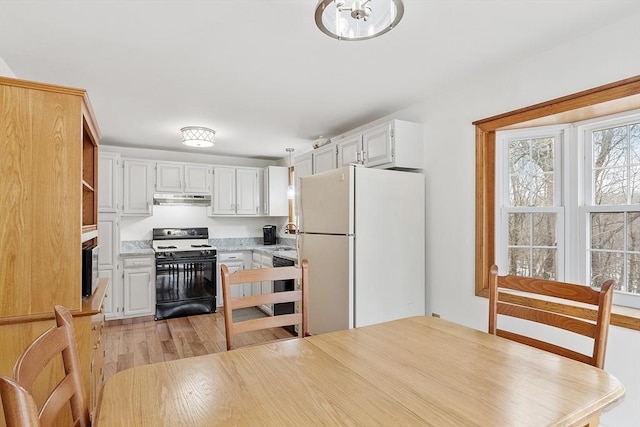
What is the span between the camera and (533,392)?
101cm

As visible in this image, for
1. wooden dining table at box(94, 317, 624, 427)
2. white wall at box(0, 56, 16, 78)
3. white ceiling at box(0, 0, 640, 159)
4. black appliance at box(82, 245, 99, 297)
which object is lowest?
wooden dining table at box(94, 317, 624, 427)

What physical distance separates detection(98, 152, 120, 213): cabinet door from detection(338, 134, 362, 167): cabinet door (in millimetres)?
2909

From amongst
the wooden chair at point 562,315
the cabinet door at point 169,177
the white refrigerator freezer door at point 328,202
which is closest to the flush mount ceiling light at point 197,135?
the cabinet door at point 169,177

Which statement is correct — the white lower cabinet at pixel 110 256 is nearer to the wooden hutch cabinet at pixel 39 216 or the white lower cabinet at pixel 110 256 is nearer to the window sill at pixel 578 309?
the wooden hutch cabinet at pixel 39 216

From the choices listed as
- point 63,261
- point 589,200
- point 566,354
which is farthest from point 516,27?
point 63,261

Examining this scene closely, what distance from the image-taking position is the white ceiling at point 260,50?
179cm

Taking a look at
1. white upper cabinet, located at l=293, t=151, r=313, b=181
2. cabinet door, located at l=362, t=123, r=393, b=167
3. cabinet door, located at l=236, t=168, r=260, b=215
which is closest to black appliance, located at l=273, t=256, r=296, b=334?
white upper cabinet, located at l=293, t=151, r=313, b=181

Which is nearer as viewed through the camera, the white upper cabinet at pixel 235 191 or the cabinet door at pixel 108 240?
the cabinet door at pixel 108 240

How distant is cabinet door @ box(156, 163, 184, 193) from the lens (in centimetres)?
489

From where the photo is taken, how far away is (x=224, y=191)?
5336 millimetres

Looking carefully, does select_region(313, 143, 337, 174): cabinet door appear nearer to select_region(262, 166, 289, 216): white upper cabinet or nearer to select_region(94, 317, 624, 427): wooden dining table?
select_region(262, 166, 289, 216): white upper cabinet

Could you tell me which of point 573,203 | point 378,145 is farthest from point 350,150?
point 573,203

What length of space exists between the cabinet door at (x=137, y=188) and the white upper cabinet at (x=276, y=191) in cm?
162

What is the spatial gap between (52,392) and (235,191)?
4689 millimetres
